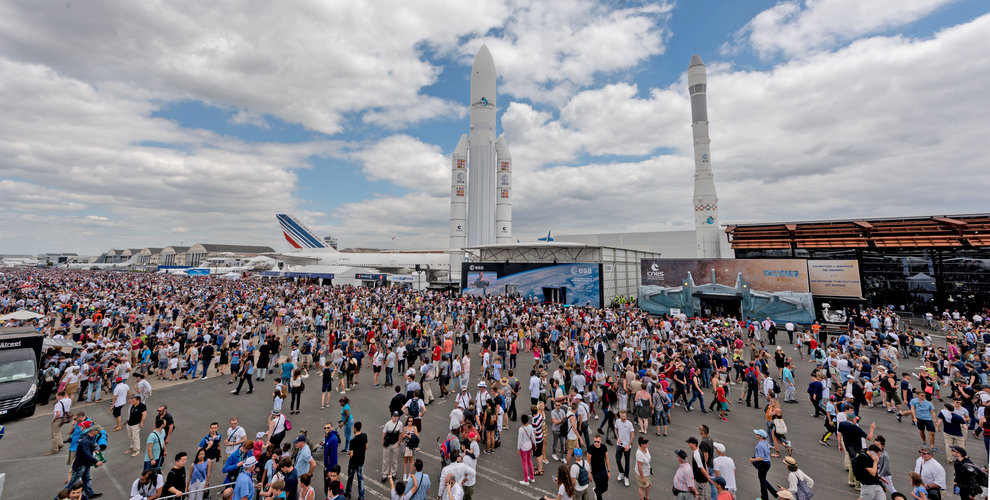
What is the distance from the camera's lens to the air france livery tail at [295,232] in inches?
2130

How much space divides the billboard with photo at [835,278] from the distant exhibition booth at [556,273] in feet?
37.3

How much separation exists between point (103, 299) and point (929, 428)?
38.2 meters

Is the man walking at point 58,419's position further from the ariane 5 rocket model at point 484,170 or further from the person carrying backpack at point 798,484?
the ariane 5 rocket model at point 484,170

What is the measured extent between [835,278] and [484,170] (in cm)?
2980

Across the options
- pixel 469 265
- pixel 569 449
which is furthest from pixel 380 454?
pixel 469 265

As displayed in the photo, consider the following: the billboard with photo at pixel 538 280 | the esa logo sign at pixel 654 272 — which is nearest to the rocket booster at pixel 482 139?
the billboard with photo at pixel 538 280

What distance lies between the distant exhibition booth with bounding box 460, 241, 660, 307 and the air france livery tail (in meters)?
33.4

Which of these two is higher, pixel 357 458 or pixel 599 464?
pixel 599 464

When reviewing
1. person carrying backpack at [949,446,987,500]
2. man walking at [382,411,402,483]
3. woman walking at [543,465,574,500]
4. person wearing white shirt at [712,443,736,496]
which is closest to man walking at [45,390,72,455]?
man walking at [382,411,402,483]

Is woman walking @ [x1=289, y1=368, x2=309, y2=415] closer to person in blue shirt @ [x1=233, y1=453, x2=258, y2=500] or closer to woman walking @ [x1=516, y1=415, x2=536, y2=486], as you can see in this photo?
person in blue shirt @ [x1=233, y1=453, x2=258, y2=500]

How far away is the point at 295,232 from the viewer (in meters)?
54.4

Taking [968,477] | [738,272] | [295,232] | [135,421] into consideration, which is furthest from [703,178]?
[295,232]

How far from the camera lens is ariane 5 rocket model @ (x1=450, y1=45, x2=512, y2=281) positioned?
3862cm

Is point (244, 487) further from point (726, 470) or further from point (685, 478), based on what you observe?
point (726, 470)
